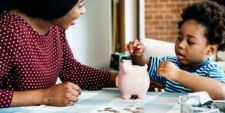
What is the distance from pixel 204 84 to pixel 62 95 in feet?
Result: 1.47

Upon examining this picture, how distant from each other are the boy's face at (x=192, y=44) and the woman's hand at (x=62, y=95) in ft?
1.64

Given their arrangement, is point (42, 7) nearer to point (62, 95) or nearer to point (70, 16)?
point (70, 16)

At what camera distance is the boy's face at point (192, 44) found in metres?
1.45

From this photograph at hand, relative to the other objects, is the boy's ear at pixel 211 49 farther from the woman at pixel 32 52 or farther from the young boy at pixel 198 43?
the woman at pixel 32 52

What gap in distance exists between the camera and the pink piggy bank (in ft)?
4.02

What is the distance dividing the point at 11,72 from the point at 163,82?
636 millimetres

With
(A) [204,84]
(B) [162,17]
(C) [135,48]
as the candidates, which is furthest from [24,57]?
(B) [162,17]

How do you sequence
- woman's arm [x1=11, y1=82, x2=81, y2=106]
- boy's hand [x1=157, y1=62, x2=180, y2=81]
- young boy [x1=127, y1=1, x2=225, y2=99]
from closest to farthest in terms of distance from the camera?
woman's arm [x1=11, y1=82, x2=81, y2=106], boy's hand [x1=157, y1=62, x2=180, y2=81], young boy [x1=127, y1=1, x2=225, y2=99]

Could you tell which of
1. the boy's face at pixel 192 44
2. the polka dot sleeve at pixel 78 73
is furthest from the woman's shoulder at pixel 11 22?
the boy's face at pixel 192 44

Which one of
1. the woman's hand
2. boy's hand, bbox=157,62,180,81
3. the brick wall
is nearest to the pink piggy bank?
boy's hand, bbox=157,62,180,81

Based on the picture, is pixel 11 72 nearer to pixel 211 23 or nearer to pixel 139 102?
pixel 139 102

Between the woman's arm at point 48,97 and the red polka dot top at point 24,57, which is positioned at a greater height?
the red polka dot top at point 24,57

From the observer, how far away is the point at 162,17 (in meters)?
4.43

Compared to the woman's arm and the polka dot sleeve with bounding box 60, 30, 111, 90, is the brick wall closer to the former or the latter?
the polka dot sleeve with bounding box 60, 30, 111, 90
